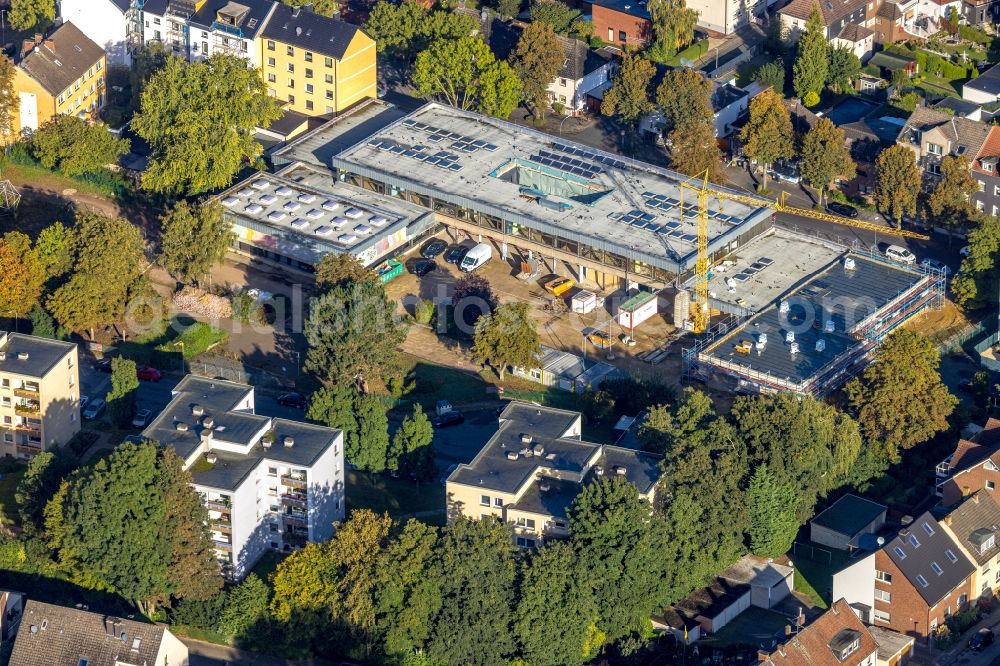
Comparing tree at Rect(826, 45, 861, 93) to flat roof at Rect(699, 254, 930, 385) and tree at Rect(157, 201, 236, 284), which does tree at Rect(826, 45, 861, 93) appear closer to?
flat roof at Rect(699, 254, 930, 385)

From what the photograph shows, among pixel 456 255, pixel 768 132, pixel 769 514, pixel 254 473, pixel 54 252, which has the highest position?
pixel 768 132

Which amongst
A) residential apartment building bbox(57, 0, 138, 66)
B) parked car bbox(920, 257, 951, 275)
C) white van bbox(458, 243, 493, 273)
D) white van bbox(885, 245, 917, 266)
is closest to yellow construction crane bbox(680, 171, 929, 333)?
white van bbox(885, 245, 917, 266)

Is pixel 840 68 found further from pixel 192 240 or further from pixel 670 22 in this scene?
pixel 192 240

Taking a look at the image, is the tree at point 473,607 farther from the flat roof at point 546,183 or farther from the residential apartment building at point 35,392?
the flat roof at point 546,183

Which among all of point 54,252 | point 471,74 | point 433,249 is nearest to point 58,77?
point 54,252

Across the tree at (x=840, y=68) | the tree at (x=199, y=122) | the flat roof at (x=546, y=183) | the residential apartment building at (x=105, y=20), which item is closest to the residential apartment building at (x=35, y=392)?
the tree at (x=199, y=122)

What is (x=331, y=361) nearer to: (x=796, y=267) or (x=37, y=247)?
(x=37, y=247)

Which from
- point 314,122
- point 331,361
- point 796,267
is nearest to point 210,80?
point 314,122
